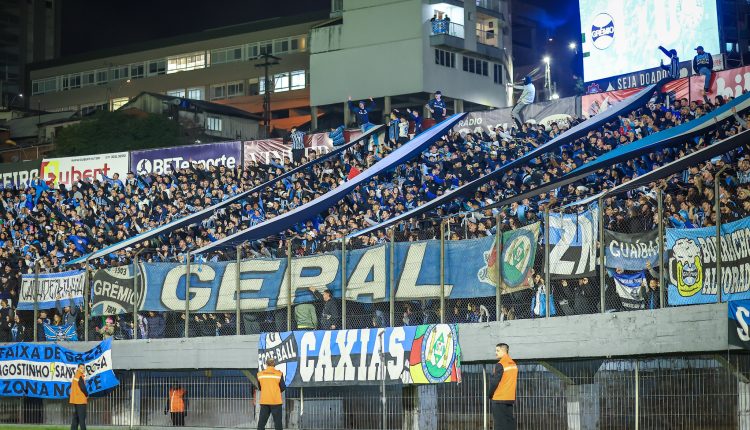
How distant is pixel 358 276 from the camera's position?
21.8 m

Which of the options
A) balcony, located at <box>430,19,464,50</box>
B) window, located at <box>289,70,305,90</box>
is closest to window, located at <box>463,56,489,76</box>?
balcony, located at <box>430,19,464,50</box>

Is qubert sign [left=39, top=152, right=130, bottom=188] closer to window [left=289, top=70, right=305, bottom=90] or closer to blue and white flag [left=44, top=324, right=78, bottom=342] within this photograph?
blue and white flag [left=44, top=324, right=78, bottom=342]

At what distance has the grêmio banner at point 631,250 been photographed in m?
17.6

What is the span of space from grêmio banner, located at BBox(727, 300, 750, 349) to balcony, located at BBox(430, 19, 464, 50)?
49103 mm

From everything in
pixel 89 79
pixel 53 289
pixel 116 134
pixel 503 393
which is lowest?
pixel 503 393

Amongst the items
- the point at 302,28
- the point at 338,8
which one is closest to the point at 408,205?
the point at 338,8

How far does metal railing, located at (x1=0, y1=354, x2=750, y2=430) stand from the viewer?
17.1 m

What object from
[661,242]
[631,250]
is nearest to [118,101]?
[631,250]

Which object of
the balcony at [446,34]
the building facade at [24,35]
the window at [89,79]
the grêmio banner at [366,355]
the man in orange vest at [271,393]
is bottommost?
the man in orange vest at [271,393]

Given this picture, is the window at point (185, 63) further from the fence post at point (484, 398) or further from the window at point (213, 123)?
the fence post at point (484, 398)

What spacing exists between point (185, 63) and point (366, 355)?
79903 millimetres

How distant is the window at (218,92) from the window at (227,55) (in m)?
2.06

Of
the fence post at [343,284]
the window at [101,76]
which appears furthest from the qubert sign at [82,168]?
the window at [101,76]

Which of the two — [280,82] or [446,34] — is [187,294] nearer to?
[446,34]
